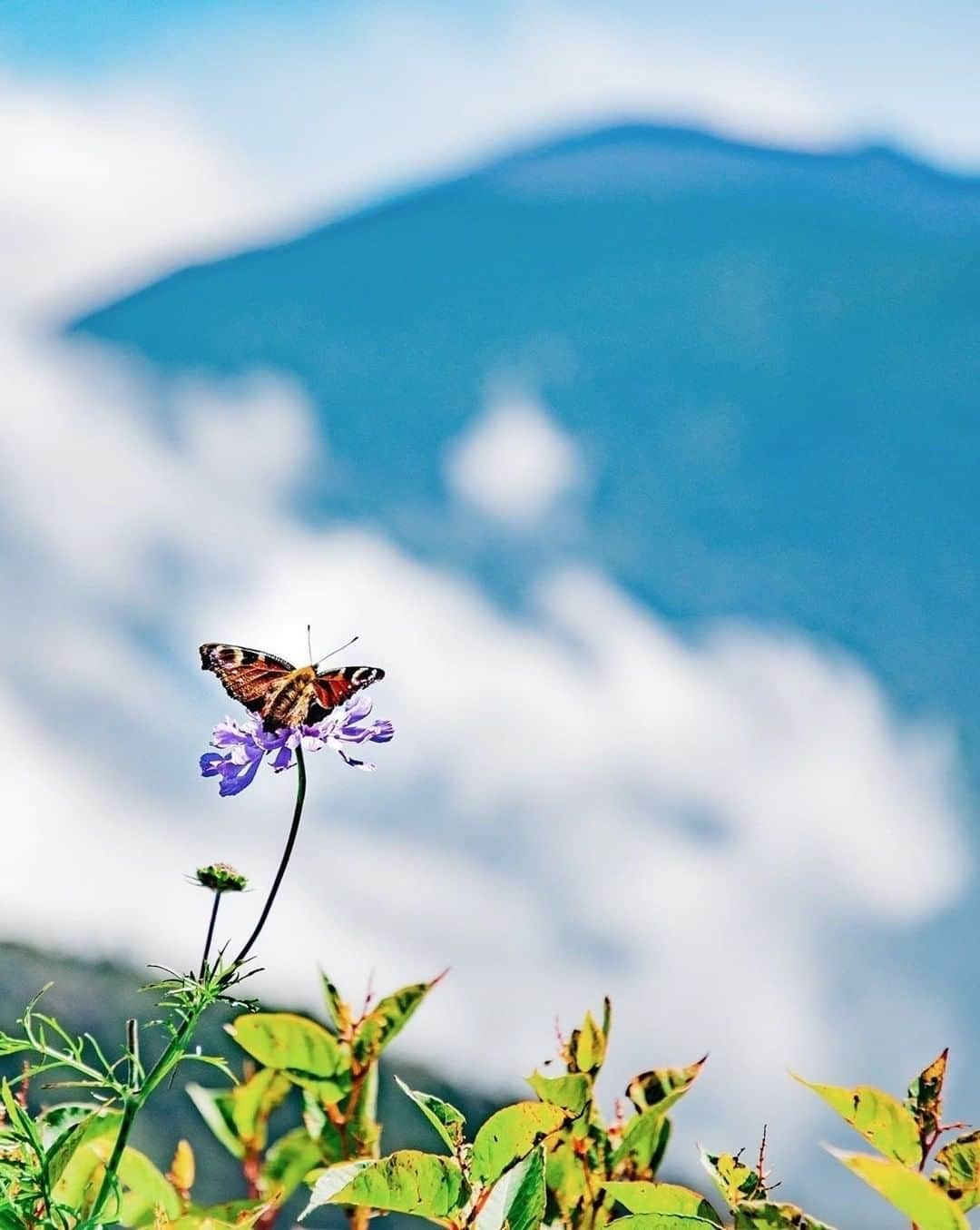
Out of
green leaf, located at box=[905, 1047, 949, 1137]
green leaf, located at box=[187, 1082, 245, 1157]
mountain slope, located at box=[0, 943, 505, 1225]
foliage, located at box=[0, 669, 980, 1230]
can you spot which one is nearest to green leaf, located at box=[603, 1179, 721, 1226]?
foliage, located at box=[0, 669, 980, 1230]

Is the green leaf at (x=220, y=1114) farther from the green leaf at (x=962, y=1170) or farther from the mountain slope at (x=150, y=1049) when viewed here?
the mountain slope at (x=150, y=1049)

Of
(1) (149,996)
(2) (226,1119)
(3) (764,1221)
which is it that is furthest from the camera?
(1) (149,996)

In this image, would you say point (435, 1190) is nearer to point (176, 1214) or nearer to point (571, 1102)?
point (571, 1102)

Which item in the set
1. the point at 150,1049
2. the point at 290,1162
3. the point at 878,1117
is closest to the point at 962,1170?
the point at 878,1117

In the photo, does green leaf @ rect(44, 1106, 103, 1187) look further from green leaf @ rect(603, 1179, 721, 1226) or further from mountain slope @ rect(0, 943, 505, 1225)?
mountain slope @ rect(0, 943, 505, 1225)

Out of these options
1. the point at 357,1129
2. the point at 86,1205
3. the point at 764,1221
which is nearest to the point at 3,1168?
the point at 86,1205
